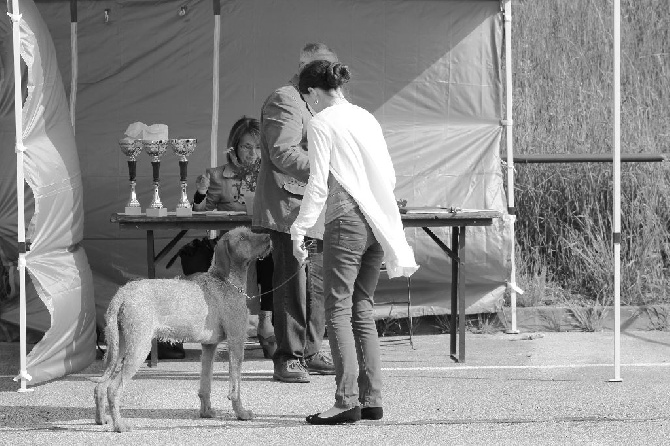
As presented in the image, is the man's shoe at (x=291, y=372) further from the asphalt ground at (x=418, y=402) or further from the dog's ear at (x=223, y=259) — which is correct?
the dog's ear at (x=223, y=259)

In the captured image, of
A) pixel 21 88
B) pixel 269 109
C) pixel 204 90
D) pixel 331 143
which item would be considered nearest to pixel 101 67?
pixel 204 90

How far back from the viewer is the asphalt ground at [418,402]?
22.8ft

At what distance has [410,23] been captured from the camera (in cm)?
1059

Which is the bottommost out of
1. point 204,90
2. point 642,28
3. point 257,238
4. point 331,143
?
point 257,238

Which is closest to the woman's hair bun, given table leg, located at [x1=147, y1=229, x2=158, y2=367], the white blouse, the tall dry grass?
the white blouse

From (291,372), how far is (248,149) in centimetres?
184

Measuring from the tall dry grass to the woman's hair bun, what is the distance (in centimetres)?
458

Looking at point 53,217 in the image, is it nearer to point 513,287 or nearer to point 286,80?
point 286,80

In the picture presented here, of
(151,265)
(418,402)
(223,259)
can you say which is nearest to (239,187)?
(151,265)

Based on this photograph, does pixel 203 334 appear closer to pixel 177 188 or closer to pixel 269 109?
pixel 269 109

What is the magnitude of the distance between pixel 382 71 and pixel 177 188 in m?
1.81

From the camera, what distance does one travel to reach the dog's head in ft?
25.0

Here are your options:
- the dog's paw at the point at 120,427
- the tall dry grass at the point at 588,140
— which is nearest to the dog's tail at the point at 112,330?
the dog's paw at the point at 120,427

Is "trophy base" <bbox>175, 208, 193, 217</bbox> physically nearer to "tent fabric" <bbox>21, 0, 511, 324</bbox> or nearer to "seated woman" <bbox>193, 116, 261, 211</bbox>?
"seated woman" <bbox>193, 116, 261, 211</bbox>
